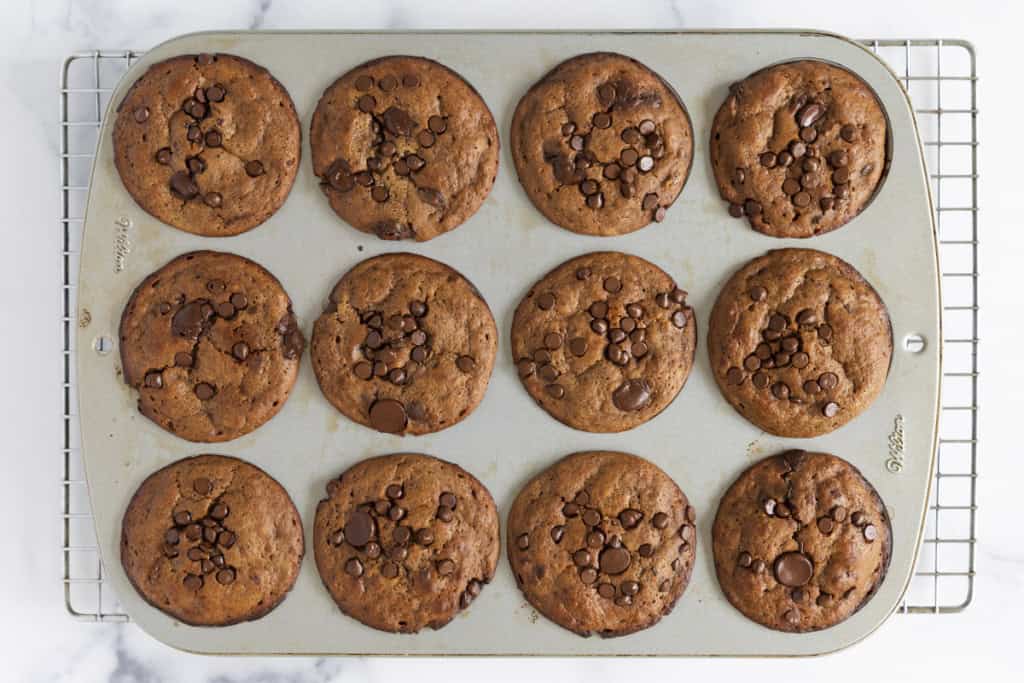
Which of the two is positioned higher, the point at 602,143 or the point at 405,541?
the point at 602,143

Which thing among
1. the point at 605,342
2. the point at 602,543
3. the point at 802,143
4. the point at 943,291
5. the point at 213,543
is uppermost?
the point at 802,143

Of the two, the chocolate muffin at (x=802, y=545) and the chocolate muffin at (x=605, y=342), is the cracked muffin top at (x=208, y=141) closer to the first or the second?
the chocolate muffin at (x=605, y=342)

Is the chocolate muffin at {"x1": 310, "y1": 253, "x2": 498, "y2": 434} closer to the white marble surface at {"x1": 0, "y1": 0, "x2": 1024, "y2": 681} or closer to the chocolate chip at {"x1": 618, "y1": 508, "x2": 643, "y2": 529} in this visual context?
the chocolate chip at {"x1": 618, "y1": 508, "x2": 643, "y2": 529}
